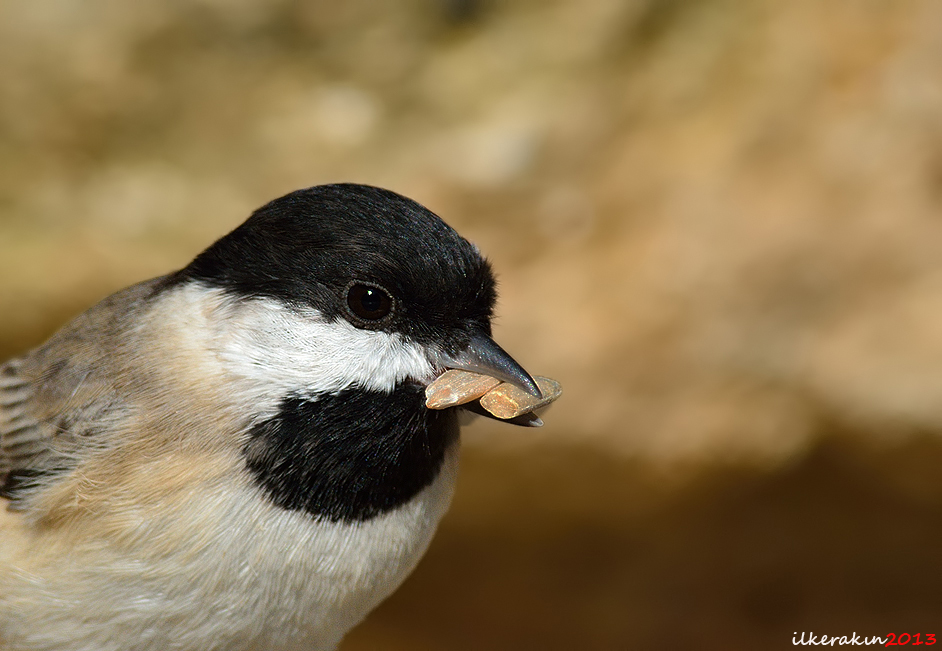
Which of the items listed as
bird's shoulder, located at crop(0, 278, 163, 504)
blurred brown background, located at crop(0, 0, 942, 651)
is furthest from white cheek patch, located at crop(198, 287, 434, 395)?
blurred brown background, located at crop(0, 0, 942, 651)

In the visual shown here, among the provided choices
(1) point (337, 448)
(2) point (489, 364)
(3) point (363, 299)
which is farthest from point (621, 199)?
(1) point (337, 448)

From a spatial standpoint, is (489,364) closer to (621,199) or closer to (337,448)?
(337,448)

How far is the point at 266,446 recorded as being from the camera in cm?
209

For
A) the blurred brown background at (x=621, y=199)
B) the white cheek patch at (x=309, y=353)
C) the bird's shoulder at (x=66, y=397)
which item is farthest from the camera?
the blurred brown background at (x=621, y=199)

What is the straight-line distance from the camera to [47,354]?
264 cm

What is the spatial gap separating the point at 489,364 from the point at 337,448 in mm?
386

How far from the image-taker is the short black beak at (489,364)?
215cm

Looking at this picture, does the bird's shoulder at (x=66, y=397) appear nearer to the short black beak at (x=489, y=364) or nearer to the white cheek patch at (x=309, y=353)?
the white cheek patch at (x=309, y=353)

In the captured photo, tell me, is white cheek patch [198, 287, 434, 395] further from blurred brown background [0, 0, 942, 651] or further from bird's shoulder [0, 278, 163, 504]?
blurred brown background [0, 0, 942, 651]

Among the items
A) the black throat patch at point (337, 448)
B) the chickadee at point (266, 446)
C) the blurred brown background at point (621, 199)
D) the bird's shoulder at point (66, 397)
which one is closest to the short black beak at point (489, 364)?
the chickadee at point (266, 446)

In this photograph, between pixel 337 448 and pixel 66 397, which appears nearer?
pixel 337 448

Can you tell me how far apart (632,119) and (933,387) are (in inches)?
71.2

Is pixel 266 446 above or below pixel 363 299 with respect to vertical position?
below

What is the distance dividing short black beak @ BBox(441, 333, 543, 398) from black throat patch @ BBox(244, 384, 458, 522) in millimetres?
109
